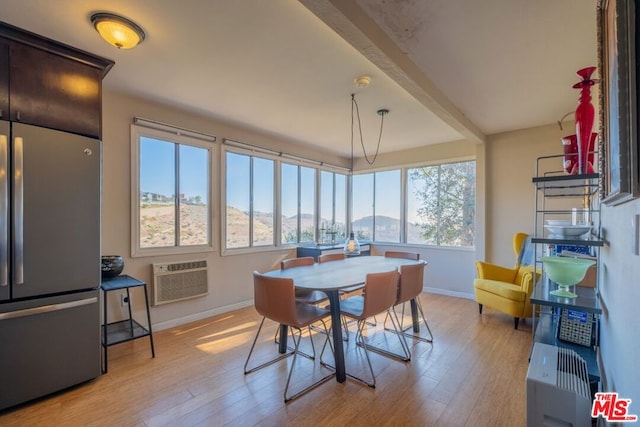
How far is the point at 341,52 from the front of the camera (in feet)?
7.38

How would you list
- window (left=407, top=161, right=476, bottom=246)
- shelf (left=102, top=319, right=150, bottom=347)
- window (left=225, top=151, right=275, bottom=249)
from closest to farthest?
1. shelf (left=102, top=319, right=150, bottom=347)
2. window (left=225, top=151, right=275, bottom=249)
3. window (left=407, top=161, right=476, bottom=246)

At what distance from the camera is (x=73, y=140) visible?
221 centimetres

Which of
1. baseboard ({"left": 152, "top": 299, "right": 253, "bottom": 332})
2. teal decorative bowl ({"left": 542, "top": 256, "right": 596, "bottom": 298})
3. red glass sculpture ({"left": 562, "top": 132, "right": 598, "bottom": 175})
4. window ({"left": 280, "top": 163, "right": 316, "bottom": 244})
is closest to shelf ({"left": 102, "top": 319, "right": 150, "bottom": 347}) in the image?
baseboard ({"left": 152, "top": 299, "right": 253, "bottom": 332})

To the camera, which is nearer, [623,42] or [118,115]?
[623,42]

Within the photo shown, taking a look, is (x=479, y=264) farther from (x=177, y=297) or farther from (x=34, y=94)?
(x=34, y=94)

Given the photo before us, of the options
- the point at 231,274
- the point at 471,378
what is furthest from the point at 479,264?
the point at 231,274

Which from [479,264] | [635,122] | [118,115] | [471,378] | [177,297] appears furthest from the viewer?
[479,264]

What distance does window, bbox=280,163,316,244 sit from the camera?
4.88 metres

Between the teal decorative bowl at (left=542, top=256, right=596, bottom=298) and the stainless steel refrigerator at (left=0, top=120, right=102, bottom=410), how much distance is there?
3.26 metres

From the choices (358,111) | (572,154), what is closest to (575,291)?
(572,154)

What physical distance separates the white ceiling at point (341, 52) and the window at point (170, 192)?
480mm

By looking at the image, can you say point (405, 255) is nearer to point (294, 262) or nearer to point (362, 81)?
point (294, 262)

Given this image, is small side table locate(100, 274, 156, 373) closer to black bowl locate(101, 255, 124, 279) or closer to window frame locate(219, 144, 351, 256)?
black bowl locate(101, 255, 124, 279)

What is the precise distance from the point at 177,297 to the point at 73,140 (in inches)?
79.1
